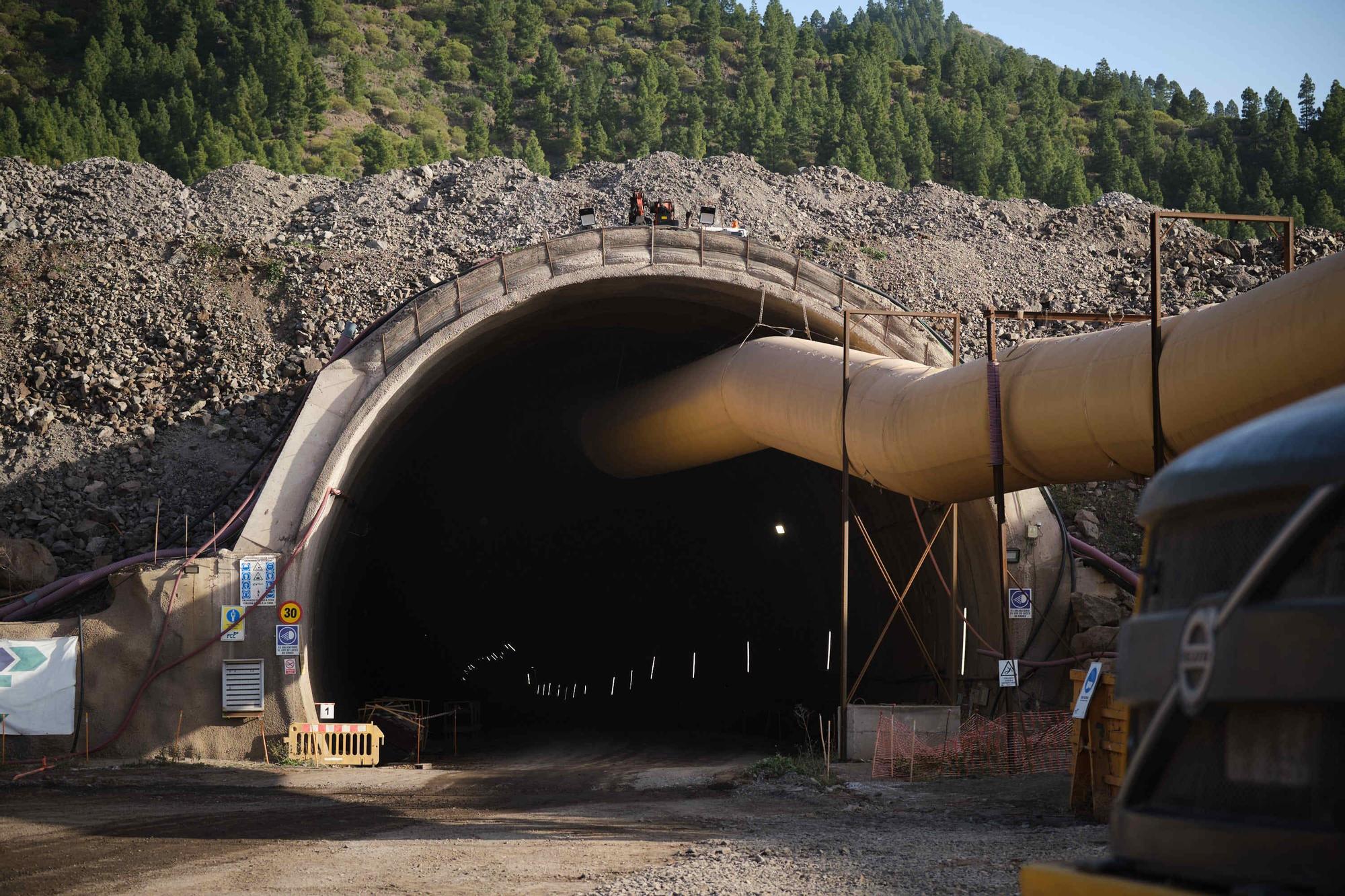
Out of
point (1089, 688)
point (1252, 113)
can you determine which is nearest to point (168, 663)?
point (1089, 688)

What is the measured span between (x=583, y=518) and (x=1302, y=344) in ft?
94.2

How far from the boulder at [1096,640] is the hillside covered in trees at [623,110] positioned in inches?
1770

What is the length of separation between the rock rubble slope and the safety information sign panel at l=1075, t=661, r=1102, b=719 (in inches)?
718

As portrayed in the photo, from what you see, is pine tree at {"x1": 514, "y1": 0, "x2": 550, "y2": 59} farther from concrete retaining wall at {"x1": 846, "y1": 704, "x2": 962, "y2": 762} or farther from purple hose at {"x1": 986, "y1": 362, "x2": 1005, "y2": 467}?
purple hose at {"x1": 986, "y1": 362, "x2": 1005, "y2": 467}

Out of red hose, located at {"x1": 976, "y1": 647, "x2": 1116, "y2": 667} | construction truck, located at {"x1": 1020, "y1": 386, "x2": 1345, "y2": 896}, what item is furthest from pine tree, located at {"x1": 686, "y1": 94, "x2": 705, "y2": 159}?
construction truck, located at {"x1": 1020, "y1": 386, "x2": 1345, "y2": 896}

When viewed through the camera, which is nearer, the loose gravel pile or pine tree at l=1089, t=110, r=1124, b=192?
the loose gravel pile

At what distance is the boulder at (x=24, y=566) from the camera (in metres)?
23.6

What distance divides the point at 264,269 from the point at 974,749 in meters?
26.0

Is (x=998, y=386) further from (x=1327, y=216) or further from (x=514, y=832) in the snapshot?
(x=1327, y=216)

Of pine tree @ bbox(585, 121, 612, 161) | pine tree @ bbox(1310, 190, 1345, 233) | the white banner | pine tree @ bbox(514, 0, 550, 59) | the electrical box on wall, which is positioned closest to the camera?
the white banner

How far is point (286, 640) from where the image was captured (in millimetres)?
20734

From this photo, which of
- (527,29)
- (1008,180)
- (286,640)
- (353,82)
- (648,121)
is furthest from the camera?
(527,29)

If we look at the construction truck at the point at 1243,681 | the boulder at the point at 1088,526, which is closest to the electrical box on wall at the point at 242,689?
the boulder at the point at 1088,526

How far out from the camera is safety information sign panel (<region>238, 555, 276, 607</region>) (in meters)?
20.8
